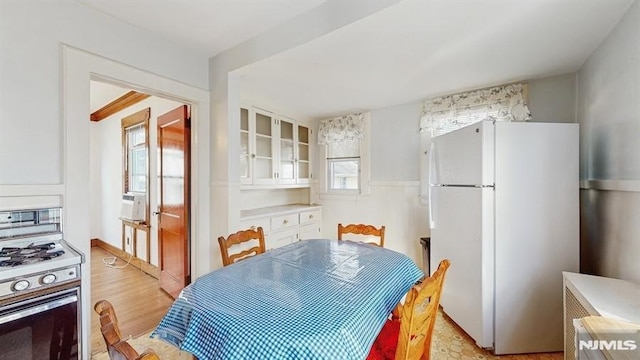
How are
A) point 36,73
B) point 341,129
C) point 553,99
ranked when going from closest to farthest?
point 36,73 → point 553,99 → point 341,129

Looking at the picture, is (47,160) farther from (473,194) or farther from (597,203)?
(597,203)

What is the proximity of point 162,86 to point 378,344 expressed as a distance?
2.33 metres

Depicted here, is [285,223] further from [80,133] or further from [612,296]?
[612,296]

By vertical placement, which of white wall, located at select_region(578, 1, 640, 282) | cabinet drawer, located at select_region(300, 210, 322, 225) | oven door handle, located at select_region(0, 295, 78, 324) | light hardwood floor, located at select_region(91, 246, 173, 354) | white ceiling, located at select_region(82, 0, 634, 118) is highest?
white ceiling, located at select_region(82, 0, 634, 118)

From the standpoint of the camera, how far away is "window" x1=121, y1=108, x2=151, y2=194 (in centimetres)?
339

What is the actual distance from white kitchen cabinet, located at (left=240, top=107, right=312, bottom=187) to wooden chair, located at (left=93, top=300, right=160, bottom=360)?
6.77ft

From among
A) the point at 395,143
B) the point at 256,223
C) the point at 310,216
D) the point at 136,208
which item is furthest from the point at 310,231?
the point at 136,208

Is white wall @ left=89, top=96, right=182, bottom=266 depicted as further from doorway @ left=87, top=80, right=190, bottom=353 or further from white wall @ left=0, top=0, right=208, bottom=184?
white wall @ left=0, top=0, right=208, bottom=184

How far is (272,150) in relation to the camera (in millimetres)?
3285

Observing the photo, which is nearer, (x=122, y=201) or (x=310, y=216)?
(x=310, y=216)

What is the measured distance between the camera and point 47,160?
1.54 m

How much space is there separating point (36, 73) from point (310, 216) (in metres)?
2.82

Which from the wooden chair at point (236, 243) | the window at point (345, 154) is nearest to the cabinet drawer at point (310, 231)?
the window at point (345, 154)

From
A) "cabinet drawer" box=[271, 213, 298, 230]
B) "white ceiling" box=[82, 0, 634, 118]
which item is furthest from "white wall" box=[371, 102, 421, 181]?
"cabinet drawer" box=[271, 213, 298, 230]
